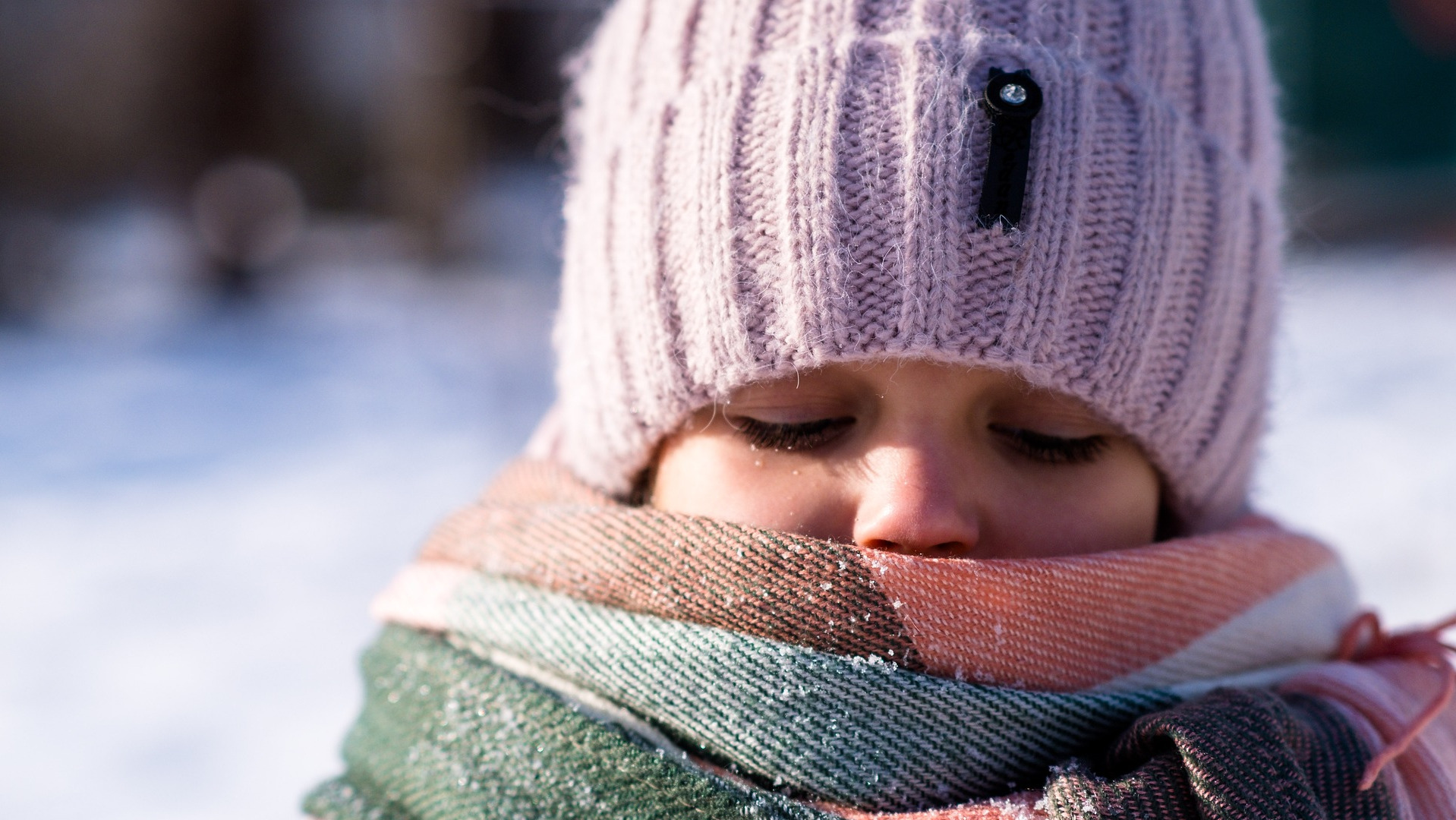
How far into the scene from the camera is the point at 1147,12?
Result: 48.2 inches

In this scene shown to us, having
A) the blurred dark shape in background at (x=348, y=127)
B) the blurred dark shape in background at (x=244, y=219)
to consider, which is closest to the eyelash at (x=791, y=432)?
the blurred dark shape in background at (x=348, y=127)

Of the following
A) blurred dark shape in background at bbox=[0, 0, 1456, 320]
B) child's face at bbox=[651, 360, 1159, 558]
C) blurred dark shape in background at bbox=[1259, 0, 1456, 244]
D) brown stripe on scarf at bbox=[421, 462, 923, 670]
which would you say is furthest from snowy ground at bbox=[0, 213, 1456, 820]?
blurred dark shape in background at bbox=[0, 0, 1456, 320]

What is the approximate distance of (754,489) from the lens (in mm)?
1124

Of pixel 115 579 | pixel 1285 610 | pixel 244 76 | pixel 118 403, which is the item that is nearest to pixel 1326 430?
pixel 1285 610

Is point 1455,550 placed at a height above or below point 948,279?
below

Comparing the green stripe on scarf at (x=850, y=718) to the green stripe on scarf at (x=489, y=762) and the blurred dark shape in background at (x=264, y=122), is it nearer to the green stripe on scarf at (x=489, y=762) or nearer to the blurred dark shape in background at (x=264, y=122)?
the green stripe on scarf at (x=489, y=762)

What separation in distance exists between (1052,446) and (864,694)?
1.04ft

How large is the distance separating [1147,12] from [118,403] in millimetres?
5114

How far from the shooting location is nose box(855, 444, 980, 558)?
1029 mm

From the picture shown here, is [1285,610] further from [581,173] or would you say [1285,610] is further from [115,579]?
[115,579]

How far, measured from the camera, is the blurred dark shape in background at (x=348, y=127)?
26.7ft

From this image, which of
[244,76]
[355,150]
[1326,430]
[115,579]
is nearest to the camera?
[115,579]

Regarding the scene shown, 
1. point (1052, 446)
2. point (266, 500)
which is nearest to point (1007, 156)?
point (1052, 446)

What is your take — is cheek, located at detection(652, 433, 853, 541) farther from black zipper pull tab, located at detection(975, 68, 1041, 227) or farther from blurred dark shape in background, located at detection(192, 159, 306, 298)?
blurred dark shape in background, located at detection(192, 159, 306, 298)
